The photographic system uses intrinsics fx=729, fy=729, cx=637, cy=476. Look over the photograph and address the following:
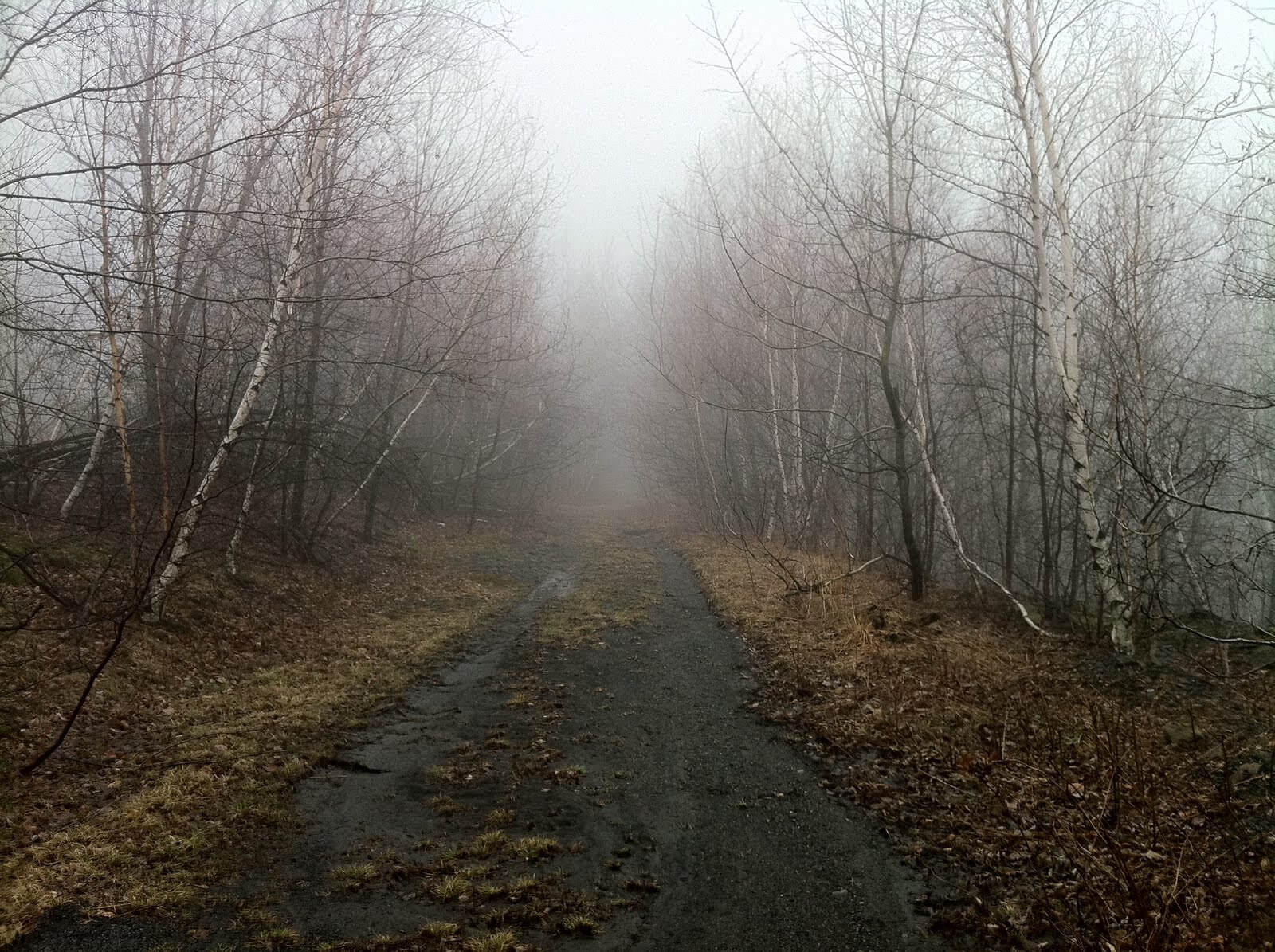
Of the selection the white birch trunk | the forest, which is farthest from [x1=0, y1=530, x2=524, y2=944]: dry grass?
the white birch trunk

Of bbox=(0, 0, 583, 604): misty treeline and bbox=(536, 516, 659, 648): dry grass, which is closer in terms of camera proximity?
bbox=(0, 0, 583, 604): misty treeline

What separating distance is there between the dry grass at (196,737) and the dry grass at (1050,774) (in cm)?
368

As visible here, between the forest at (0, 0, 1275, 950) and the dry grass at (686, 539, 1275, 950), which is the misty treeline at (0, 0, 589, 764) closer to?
the forest at (0, 0, 1275, 950)

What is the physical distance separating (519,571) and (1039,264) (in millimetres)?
10428

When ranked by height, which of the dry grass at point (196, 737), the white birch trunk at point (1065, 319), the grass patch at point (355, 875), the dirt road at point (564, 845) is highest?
the white birch trunk at point (1065, 319)

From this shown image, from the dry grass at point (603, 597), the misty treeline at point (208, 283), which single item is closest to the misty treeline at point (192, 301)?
the misty treeline at point (208, 283)

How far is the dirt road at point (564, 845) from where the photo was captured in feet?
10.7

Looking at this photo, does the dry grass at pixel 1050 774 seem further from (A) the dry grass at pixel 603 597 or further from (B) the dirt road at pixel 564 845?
(A) the dry grass at pixel 603 597

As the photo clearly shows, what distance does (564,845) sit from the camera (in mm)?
4047

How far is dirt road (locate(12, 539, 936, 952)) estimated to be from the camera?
3.25 m

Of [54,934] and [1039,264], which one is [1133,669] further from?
[54,934]

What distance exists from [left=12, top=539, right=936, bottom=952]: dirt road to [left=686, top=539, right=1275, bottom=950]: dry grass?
0.43 m

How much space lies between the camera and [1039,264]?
7.20 m

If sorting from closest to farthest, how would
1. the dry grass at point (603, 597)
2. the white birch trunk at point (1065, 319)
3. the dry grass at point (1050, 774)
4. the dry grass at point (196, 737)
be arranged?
the dry grass at point (1050, 774) < the dry grass at point (196, 737) < the white birch trunk at point (1065, 319) < the dry grass at point (603, 597)
